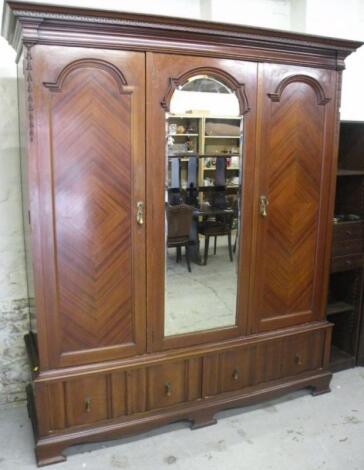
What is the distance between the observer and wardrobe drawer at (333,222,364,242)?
2.66 m

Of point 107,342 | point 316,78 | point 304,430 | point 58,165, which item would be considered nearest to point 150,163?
point 58,165

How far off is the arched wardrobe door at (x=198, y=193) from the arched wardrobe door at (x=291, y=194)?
83 millimetres

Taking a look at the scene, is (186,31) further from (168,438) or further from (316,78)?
(168,438)

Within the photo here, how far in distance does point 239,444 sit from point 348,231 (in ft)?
4.75

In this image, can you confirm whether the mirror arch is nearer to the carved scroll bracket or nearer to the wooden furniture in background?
the carved scroll bracket

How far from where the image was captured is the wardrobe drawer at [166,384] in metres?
2.20

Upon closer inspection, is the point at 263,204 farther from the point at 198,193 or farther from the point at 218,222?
the point at 198,193

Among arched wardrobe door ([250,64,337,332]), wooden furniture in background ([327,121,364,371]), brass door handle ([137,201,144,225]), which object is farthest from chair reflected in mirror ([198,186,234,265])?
wooden furniture in background ([327,121,364,371])

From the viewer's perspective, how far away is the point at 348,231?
271 cm

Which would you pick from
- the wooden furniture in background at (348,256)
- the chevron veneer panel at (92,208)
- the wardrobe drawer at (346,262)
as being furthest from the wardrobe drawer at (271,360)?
the chevron veneer panel at (92,208)

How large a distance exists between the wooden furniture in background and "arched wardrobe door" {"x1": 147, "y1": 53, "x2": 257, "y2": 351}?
80 cm

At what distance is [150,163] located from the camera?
6.56ft

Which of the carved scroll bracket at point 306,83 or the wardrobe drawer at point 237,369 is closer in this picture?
the carved scroll bracket at point 306,83

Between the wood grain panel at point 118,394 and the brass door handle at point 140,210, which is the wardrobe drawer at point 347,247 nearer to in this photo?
the brass door handle at point 140,210
